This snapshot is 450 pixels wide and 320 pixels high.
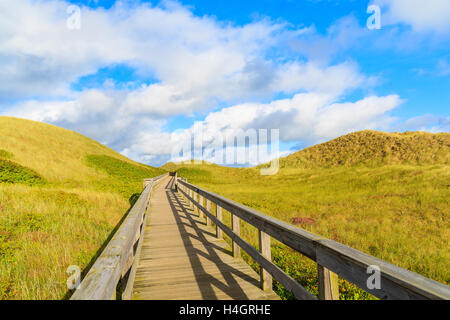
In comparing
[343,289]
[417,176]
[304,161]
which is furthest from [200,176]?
[343,289]

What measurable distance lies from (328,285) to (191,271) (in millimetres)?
2914

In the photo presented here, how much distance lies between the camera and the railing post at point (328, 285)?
2264 millimetres

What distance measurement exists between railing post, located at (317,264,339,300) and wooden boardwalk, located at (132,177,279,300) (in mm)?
1457

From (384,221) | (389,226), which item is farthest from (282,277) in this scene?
(384,221)

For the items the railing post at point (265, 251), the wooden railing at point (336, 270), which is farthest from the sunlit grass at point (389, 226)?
the wooden railing at point (336, 270)

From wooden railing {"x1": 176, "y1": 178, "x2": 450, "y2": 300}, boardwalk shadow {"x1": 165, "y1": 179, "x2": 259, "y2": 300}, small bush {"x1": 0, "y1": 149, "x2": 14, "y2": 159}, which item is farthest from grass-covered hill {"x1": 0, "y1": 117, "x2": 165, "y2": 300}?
small bush {"x1": 0, "y1": 149, "x2": 14, "y2": 159}

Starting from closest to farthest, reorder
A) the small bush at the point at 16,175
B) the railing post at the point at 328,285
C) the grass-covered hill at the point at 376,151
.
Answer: the railing post at the point at 328,285 < the small bush at the point at 16,175 < the grass-covered hill at the point at 376,151

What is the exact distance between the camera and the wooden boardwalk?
372 cm

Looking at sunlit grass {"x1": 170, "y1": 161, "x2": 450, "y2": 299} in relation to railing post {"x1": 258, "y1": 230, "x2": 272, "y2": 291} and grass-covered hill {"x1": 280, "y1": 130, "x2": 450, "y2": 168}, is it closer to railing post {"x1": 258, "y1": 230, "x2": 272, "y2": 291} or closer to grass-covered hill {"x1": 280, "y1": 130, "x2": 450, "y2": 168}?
railing post {"x1": 258, "y1": 230, "x2": 272, "y2": 291}

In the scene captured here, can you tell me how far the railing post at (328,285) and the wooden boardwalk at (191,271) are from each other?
4.78ft

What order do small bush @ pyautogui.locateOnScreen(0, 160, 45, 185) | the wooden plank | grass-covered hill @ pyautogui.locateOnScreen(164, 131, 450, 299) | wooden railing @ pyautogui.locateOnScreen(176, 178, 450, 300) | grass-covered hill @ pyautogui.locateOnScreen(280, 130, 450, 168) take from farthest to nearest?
grass-covered hill @ pyautogui.locateOnScreen(280, 130, 450, 168) < small bush @ pyautogui.locateOnScreen(0, 160, 45, 185) < grass-covered hill @ pyautogui.locateOnScreen(164, 131, 450, 299) < the wooden plank < wooden railing @ pyautogui.locateOnScreen(176, 178, 450, 300)

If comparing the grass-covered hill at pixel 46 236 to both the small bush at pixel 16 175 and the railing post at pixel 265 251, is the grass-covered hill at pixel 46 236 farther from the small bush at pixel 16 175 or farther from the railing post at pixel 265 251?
the railing post at pixel 265 251

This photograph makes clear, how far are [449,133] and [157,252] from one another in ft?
236

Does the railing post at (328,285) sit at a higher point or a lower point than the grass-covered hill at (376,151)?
lower
